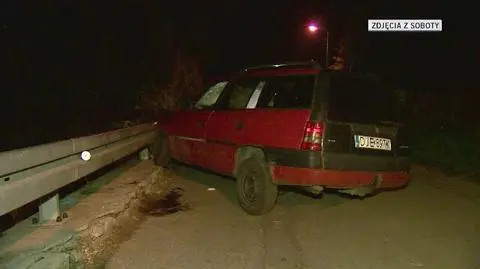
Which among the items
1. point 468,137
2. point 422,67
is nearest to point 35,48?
point 468,137

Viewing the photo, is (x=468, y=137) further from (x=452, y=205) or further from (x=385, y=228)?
(x=385, y=228)

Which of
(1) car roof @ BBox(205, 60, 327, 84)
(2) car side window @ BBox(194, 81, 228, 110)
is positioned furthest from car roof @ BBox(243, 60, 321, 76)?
(2) car side window @ BBox(194, 81, 228, 110)

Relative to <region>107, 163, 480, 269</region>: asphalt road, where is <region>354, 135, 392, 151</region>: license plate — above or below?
above

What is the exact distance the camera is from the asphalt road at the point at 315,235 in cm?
474

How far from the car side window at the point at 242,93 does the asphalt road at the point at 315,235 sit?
142 cm

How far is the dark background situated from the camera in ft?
42.3

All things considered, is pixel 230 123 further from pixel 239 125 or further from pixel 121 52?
pixel 121 52

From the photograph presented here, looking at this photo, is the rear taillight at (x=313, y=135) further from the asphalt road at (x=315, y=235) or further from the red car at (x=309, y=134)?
the asphalt road at (x=315, y=235)

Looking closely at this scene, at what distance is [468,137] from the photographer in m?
10.8

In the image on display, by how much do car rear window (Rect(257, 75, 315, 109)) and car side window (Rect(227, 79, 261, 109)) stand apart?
29 centimetres

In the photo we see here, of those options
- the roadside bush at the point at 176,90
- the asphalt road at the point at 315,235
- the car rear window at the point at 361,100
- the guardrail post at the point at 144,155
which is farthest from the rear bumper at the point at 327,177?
the roadside bush at the point at 176,90

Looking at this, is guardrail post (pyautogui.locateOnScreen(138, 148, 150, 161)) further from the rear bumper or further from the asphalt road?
the rear bumper

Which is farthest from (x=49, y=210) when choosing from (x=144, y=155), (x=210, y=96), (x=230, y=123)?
(x=144, y=155)

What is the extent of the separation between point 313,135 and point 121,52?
1408 centimetres
